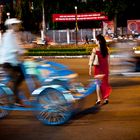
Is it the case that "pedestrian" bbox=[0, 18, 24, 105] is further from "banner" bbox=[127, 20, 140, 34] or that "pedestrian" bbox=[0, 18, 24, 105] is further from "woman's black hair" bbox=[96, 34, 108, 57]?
"banner" bbox=[127, 20, 140, 34]

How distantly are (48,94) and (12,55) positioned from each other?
38.9 inches

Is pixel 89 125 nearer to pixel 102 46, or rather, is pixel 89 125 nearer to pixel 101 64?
pixel 101 64

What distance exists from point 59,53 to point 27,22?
32248mm

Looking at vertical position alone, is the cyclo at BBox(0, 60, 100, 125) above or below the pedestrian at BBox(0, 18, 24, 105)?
below

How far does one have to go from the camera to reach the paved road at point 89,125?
7699 mm

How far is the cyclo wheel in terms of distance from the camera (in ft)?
27.4

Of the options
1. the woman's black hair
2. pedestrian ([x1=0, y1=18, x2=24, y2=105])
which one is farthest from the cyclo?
the woman's black hair

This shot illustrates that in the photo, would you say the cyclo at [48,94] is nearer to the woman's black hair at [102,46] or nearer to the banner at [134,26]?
the woman's black hair at [102,46]

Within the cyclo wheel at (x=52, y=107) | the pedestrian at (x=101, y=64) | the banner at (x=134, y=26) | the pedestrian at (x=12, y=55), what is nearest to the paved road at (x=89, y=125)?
the cyclo wheel at (x=52, y=107)

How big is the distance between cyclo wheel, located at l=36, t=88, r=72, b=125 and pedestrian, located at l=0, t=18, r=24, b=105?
0.54 metres

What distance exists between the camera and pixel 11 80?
888cm

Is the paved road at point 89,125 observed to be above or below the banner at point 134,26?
above

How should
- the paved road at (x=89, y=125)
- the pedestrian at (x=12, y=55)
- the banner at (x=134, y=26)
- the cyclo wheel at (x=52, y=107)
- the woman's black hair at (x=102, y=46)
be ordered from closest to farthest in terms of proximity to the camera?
the paved road at (x=89, y=125), the cyclo wheel at (x=52, y=107), the pedestrian at (x=12, y=55), the woman's black hair at (x=102, y=46), the banner at (x=134, y=26)

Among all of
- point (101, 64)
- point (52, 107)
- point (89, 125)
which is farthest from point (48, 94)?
point (101, 64)
